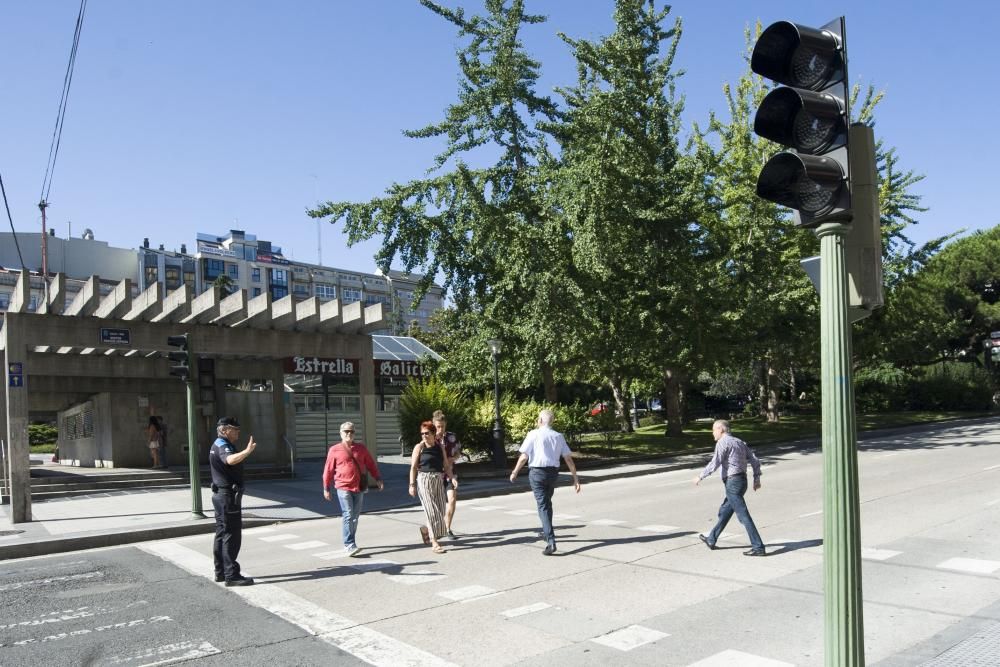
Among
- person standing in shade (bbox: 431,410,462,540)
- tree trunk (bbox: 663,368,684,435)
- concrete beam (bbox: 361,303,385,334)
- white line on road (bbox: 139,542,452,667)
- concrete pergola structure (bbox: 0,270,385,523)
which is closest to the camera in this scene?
white line on road (bbox: 139,542,452,667)

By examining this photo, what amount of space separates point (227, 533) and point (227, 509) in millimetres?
257

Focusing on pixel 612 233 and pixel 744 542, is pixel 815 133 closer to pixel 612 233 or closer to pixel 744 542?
A: pixel 744 542

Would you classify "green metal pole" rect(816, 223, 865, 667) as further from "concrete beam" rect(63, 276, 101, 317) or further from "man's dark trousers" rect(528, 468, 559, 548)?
"concrete beam" rect(63, 276, 101, 317)

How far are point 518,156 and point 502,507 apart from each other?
42.7ft

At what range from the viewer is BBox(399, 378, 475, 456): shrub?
2200 cm

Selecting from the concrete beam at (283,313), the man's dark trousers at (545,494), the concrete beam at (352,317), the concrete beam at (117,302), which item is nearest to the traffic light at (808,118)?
the man's dark trousers at (545,494)

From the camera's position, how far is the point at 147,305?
52.6ft

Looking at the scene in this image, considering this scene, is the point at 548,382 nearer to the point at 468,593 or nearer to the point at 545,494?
the point at 545,494

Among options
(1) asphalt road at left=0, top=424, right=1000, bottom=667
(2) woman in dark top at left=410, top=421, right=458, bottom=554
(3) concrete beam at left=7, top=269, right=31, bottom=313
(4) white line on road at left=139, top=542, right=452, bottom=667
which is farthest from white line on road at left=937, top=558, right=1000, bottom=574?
(3) concrete beam at left=7, top=269, right=31, bottom=313

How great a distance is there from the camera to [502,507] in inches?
582

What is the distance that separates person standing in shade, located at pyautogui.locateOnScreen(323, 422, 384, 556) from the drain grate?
261 inches

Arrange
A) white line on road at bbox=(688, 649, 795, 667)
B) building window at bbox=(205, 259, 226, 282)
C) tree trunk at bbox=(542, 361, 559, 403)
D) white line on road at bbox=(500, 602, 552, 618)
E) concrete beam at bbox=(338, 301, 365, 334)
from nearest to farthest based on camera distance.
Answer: white line on road at bbox=(688, 649, 795, 667) < white line on road at bbox=(500, 602, 552, 618) < concrete beam at bbox=(338, 301, 365, 334) < tree trunk at bbox=(542, 361, 559, 403) < building window at bbox=(205, 259, 226, 282)

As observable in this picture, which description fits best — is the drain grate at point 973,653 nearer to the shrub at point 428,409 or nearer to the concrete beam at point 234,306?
the concrete beam at point 234,306

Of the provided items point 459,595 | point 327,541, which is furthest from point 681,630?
point 327,541
